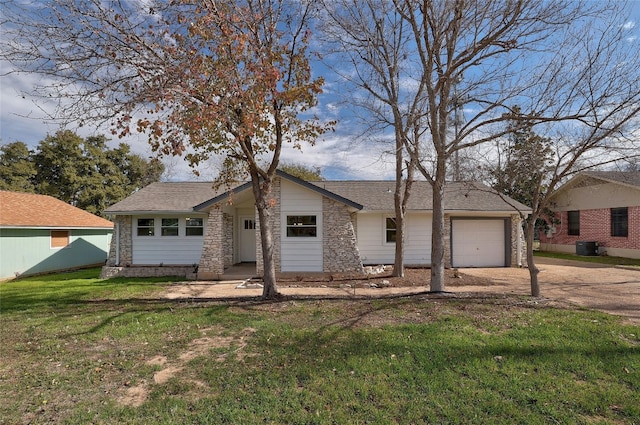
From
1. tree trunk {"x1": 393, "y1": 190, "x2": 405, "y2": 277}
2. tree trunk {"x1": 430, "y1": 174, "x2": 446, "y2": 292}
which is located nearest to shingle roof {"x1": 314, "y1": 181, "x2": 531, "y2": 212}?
tree trunk {"x1": 393, "y1": 190, "x2": 405, "y2": 277}

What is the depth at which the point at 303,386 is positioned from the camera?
398cm

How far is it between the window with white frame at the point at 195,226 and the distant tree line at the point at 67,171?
15750 mm

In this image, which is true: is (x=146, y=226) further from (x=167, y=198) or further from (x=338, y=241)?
(x=338, y=241)

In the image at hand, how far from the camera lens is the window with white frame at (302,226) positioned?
41.1 feet

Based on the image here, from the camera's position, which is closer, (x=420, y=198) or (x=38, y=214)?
(x=420, y=198)

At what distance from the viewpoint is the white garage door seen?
596 inches

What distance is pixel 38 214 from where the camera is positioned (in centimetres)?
1684

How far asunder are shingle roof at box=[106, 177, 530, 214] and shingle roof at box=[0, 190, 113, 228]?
4576 millimetres

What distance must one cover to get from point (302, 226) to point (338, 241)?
147 cm

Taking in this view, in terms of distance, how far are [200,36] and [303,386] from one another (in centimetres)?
665

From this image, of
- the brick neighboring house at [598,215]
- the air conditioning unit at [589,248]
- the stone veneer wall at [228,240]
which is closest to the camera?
the stone veneer wall at [228,240]

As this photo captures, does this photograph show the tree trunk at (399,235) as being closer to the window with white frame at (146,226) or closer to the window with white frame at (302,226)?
the window with white frame at (302,226)

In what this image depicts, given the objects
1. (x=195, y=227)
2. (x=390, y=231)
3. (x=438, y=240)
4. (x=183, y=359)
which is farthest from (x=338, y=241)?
(x=183, y=359)

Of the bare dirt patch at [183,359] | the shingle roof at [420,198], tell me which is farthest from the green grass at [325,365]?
the shingle roof at [420,198]
